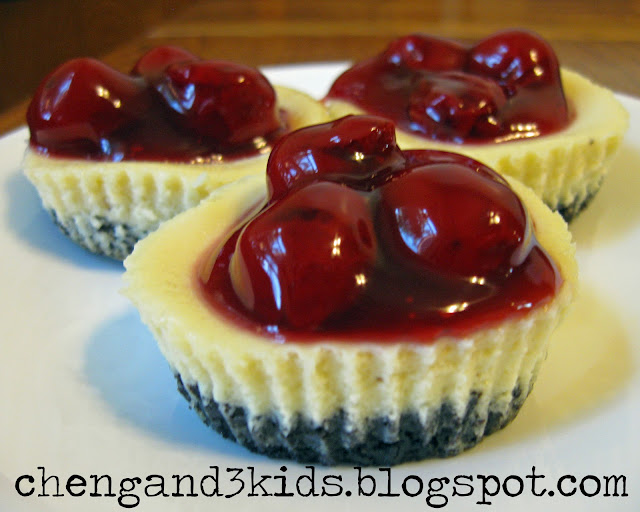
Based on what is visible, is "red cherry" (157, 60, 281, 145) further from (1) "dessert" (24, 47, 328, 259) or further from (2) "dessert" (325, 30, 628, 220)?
(2) "dessert" (325, 30, 628, 220)

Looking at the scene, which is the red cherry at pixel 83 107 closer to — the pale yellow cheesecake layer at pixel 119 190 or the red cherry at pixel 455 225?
the pale yellow cheesecake layer at pixel 119 190

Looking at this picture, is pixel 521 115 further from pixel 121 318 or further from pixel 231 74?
pixel 121 318

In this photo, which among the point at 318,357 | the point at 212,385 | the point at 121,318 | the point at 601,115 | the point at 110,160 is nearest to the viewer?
the point at 318,357

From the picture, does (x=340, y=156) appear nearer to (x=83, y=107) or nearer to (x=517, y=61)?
(x=83, y=107)

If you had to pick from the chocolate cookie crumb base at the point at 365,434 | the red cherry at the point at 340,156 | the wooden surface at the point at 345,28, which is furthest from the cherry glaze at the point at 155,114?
the wooden surface at the point at 345,28

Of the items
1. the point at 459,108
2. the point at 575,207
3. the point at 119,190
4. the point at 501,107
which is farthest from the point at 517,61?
the point at 119,190

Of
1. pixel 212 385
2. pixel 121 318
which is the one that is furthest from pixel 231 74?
pixel 212 385
